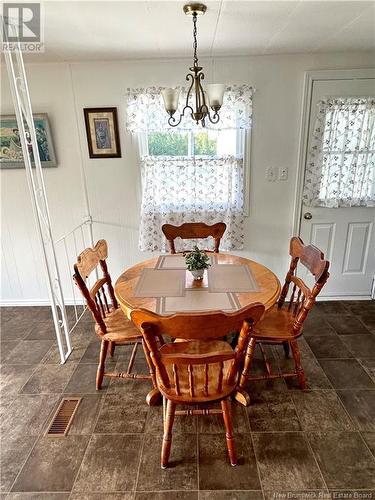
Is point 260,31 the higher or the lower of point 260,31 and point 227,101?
the higher

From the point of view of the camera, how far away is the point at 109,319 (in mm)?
2082

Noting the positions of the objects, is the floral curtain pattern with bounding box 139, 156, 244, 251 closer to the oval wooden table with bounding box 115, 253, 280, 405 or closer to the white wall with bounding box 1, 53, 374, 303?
the white wall with bounding box 1, 53, 374, 303

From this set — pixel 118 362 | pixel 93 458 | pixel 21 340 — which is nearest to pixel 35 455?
pixel 93 458

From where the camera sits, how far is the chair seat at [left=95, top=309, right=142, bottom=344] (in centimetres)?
188

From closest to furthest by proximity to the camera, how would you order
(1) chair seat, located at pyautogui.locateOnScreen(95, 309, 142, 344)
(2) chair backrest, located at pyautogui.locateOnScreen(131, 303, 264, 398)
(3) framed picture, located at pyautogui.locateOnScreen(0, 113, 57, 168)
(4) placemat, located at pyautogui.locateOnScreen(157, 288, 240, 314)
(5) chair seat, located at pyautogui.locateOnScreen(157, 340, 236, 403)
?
1. (2) chair backrest, located at pyautogui.locateOnScreen(131, 303, 264, 398)
2. (5) chair seat, located at pyautogui.locateOnScreen(157, 340, 236, 403)
3. (4) placemat, located at pyautogui.locateOnScreen(157, 288, 240, 314)
4. (1) chair seat, located at pyautogui.locateOnScreen(95, 309, 142, 344)
5. (3) framed picture, located at pyautogui.locateOnScreen(0, 113, 57, 168)

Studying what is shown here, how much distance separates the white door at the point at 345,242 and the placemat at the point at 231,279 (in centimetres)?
127

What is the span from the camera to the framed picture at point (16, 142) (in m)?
2.65

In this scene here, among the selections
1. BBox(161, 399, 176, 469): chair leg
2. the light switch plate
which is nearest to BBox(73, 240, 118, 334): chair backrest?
BBox(161, 399, 176, 469): chair leg

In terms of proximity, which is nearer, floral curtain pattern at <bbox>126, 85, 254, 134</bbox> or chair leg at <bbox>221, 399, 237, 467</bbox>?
chair leg at <bbox>221, 399, 237, 467</bbox>

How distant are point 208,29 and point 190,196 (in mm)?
1275

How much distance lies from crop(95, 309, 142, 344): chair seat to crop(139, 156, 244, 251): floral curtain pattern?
38.4 inches

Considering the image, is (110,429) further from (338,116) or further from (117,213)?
(338,116)

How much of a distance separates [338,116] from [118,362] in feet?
9.11

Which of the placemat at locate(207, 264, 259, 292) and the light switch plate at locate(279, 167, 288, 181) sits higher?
the light switch plate at locate(279, 167, 288, 181)
